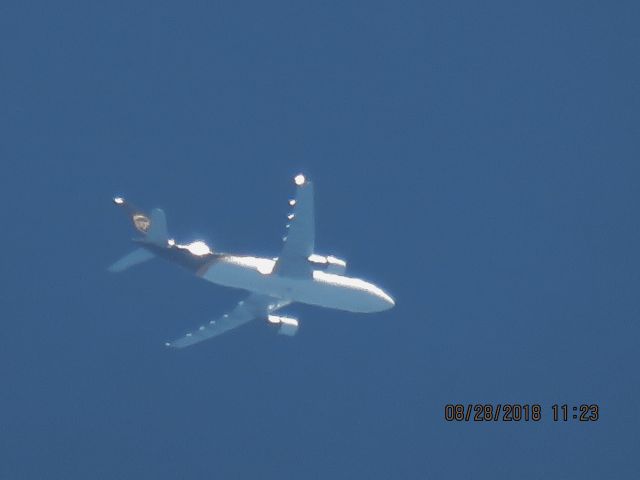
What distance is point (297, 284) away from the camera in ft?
263

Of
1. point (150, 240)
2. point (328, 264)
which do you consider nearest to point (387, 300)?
point (328, 264)

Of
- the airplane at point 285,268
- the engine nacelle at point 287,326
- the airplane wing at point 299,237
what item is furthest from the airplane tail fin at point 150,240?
the engine nacelle at point 287,326

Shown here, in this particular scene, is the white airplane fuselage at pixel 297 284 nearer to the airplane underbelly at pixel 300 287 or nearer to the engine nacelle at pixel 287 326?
the airplane underbelly at pixel 300 287

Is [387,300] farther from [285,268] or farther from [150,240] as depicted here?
[150,240]

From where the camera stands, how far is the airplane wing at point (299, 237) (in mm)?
74562

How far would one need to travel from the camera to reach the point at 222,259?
7906 centimetres

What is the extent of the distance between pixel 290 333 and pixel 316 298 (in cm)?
727

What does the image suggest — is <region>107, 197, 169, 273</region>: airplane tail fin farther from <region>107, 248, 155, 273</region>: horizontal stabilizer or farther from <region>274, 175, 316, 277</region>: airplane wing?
<region>274, 175, 316, 277</region>: airplane wing

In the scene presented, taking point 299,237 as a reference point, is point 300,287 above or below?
below

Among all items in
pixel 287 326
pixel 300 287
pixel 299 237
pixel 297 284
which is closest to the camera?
pixel 299 237

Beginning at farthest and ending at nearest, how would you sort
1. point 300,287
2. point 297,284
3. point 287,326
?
1. point 287,326
2. point 300,287
3. point 297,284

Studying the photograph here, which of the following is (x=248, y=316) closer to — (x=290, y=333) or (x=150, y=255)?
(x=290, y=333)

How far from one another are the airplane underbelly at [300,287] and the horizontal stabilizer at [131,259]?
4.25 m

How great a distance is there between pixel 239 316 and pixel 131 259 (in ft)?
41.2
